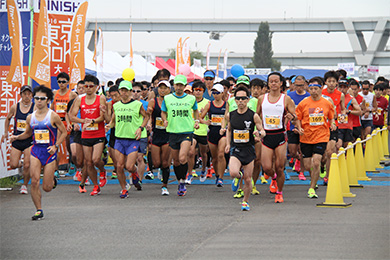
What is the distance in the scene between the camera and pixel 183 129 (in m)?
13.3

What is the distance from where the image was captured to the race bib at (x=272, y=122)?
40.3 feet

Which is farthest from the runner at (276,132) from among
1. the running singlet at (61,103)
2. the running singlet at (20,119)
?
the running singlet at (61,103)

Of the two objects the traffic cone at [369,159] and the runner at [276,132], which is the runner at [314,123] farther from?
the traffic cone at [369,159]

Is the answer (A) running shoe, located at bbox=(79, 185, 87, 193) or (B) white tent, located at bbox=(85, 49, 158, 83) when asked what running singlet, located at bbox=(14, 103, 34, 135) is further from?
(B) white tent, located at bbox=(85, 49, 158, 83)

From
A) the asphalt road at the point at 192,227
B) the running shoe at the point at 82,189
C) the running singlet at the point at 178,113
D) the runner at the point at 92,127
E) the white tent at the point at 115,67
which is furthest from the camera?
the white tent at the point at 115,67

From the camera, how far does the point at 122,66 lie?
31.7 meters

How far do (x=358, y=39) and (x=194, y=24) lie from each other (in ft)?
66.1

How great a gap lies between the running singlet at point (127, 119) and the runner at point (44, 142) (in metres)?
2.33

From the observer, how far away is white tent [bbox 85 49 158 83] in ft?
94.7

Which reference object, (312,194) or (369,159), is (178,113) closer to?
(312,194)

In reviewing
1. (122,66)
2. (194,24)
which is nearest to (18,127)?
(122,66)

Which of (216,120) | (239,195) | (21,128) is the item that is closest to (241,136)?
(239,195)

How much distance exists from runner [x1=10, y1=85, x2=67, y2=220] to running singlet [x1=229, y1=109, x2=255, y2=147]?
9.09 ft

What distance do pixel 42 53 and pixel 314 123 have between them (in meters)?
6.42
